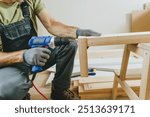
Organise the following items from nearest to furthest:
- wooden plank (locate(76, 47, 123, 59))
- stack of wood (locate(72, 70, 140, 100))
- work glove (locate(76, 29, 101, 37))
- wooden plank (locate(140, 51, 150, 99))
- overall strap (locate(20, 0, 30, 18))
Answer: wooden plank (locate(140, 51, 150, 99))
work glove (locate(76, 29, 101, 37))
overall strap (locate(20, 0, 30, 18))
stack of wood (locate(72, 70, 140, 100))
wooden plank (locate(76, 47, 123, 59))

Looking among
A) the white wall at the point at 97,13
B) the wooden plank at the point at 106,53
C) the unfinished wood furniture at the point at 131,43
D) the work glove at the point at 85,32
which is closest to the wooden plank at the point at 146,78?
the unfinished wood furniture at the point at 131,43

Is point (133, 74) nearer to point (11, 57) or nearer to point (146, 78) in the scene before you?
point (146, 78)

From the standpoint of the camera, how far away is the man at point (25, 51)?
1225 mm

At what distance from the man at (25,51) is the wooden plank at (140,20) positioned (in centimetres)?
145

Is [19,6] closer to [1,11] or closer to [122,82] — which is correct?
[1,11]

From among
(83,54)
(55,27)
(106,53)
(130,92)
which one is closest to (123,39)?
(83,54)

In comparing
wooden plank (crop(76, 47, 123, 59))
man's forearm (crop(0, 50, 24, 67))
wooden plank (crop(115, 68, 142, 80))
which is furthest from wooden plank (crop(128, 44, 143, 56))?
wooden plank (crop(76, 47, 123, 59))

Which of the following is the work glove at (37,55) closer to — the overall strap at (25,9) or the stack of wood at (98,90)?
the overall strap at (25,9)

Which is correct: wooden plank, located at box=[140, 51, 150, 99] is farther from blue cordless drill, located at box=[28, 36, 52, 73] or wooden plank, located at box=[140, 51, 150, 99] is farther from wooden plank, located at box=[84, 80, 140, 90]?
wooden plank, located at box=[84, 80, 140, 90]

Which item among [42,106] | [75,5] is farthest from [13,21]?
[75,5]

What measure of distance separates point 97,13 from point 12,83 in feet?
6.05

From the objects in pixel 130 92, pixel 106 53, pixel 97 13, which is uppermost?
pixel 97 13

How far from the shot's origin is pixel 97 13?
2814 millimetres

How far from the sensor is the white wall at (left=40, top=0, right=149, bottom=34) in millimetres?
2789
